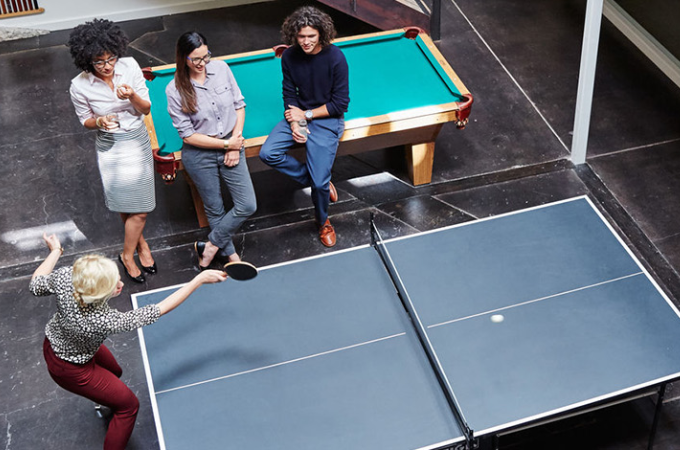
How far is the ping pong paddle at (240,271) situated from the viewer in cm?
396

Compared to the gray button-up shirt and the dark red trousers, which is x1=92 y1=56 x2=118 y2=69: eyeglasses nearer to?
the gray button-up shirt

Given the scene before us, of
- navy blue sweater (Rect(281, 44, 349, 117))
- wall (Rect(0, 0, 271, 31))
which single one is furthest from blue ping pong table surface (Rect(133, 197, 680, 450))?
wall (Rect(0, 0, 271, 31))

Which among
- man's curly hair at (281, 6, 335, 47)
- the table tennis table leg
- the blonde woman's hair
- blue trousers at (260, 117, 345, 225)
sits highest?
man's curly hair at (281, 6, 335, 47)

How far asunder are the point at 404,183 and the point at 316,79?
3.99 feet

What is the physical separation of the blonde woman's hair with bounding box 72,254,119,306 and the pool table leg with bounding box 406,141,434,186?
2.75 m

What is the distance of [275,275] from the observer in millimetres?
4395

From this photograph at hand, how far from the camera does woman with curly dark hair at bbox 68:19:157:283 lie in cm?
439

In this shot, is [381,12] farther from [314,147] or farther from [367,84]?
[314,147]

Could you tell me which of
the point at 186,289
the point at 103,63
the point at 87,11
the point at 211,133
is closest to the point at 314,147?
the point at 211,133

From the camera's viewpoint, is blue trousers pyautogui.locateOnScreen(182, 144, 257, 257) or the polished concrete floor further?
blue trousers pyautogui.locateOnScreen(182, 144, 257, 257)

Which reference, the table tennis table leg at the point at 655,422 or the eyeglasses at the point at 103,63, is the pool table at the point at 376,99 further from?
the table tennis table leg at the point at 655,422

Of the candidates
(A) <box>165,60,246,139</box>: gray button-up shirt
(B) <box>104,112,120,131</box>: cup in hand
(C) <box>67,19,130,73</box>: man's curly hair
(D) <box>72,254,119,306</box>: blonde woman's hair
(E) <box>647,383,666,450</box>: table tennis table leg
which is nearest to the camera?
(D) <box>72,254,119,306</box>: blonde woman's hair

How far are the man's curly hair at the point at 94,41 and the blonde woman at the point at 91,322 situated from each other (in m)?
1.02

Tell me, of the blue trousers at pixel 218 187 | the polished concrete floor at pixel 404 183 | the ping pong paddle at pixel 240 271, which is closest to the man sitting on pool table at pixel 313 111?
the blue trousers at pixel 218 187
